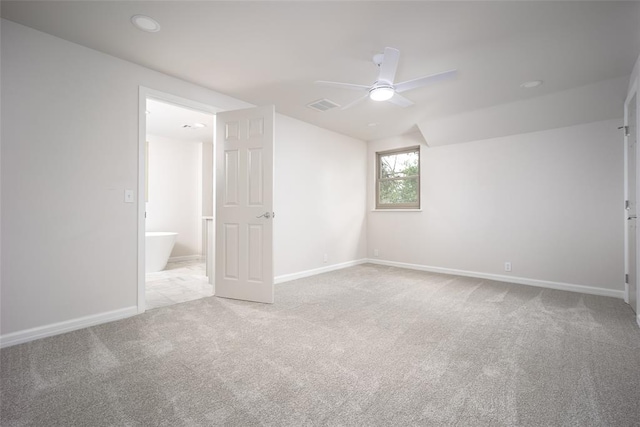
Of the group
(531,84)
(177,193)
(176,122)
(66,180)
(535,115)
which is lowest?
(66,180)

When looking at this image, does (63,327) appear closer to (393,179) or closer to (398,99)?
(398,99)

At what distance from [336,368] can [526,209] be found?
12.6 feet

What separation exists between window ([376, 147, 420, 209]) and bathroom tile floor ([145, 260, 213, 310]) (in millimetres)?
3580

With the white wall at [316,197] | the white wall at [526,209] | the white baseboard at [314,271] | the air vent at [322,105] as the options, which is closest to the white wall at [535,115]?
the white wall at [526,209]

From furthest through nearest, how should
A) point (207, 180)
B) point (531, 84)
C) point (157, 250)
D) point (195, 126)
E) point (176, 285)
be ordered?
point (207, 180) → point (195, 126) → point (157, 250) → point (176, 285) → point (531, 84)

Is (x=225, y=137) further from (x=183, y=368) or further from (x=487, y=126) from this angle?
(x=487, y=126)

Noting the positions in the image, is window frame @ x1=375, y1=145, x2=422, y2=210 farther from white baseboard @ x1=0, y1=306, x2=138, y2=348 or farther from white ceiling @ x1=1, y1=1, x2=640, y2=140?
white baseboard @ x1=0, y1=306, x2=138, y2=348

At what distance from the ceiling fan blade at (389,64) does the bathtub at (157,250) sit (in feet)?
14.4

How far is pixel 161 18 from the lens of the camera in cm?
221

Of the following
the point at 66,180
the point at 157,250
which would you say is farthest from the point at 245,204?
the point at 157,250

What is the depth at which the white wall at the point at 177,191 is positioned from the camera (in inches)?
238

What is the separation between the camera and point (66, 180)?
251 cm

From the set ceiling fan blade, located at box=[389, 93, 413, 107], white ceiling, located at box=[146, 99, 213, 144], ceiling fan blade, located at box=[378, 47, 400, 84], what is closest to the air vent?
ceiling fan blade, located at box=[389, 93, 413, 107]

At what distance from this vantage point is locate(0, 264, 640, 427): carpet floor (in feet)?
4.81
